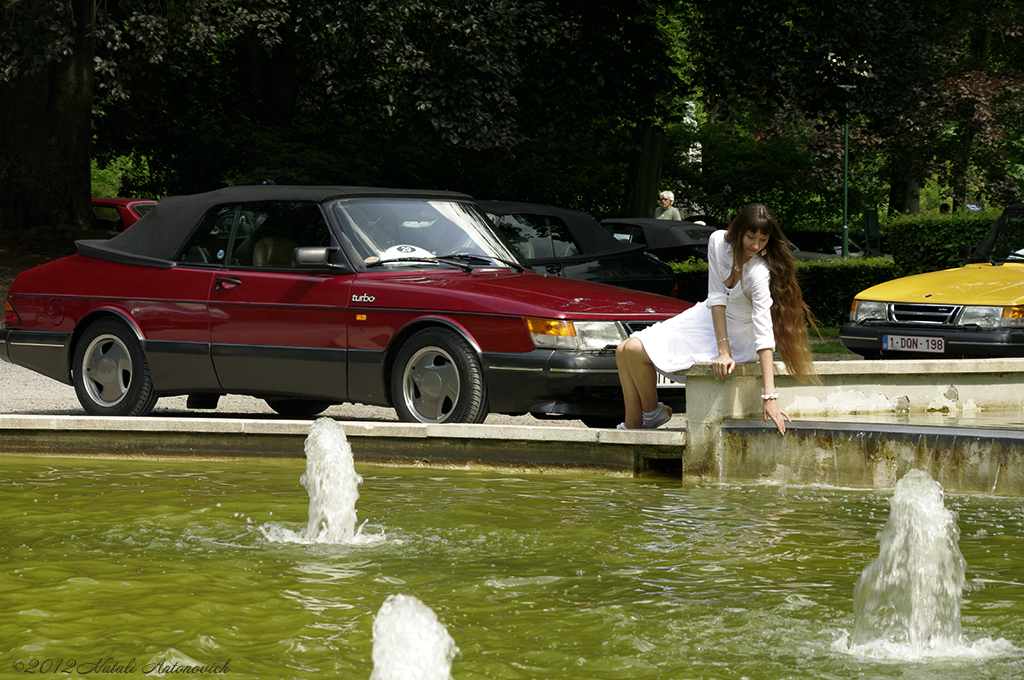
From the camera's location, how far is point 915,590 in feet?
14.7

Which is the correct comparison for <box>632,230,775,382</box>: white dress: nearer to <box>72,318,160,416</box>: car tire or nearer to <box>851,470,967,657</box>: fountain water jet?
<box>851,470,967,657</box>: fountain water jet

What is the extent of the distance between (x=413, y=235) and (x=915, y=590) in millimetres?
5633

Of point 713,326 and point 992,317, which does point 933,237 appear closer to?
point 992,317

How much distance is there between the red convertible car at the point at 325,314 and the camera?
332 inches

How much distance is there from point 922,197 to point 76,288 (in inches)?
2287

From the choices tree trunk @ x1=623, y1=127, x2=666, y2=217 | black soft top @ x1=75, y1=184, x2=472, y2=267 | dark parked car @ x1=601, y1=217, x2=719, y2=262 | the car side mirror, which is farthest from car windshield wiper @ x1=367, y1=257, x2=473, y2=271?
tree trunk @ x1=623, y1=127, x2=666, y2=217

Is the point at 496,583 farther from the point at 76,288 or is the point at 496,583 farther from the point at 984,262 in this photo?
the point at 984,262

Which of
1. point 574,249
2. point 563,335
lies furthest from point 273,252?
point 574,249

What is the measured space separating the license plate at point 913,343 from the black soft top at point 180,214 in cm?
481

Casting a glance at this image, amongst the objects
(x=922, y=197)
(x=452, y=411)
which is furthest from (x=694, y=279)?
(x=922, y=197)

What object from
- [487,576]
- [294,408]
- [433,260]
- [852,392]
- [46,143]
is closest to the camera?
[487,576]

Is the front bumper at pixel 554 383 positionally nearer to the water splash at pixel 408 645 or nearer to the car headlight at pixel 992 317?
the water splash at pixel 408 645

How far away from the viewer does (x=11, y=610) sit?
4586 mm

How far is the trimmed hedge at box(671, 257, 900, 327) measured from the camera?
2066cm
